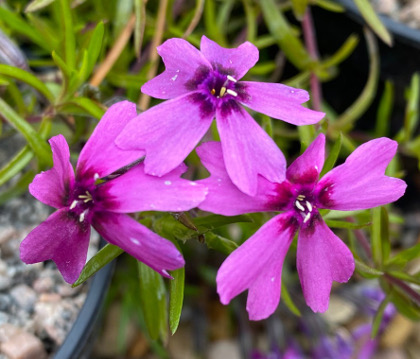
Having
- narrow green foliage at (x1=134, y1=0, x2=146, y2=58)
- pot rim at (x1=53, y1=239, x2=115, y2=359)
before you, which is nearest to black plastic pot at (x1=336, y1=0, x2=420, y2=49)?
narrow green foliage at (x1=134, y1=0, x2=146, y2=58)

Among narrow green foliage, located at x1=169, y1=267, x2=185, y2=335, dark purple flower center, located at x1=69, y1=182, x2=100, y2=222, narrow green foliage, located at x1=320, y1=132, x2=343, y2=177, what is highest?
dark purple flower center, located at x1=69, y1=182, x2=100, y2=222

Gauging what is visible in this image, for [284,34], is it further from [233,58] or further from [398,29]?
[233,58]

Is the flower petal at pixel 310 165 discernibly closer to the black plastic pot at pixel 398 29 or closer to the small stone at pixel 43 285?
the small stone at pixel 43 285

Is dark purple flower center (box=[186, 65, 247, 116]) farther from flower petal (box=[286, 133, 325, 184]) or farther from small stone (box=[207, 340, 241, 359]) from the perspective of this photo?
small stone (box=[207, 340, 241, 359])

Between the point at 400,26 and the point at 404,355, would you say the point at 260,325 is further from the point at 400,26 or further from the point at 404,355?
the point at 400,26

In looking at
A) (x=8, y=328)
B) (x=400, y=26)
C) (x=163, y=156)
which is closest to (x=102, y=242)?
(x=8, y=328)

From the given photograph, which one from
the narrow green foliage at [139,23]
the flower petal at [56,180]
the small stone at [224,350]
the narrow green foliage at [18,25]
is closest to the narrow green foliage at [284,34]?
the narrow green foliage at [139,23]

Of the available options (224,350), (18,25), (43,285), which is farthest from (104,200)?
(224,350)
